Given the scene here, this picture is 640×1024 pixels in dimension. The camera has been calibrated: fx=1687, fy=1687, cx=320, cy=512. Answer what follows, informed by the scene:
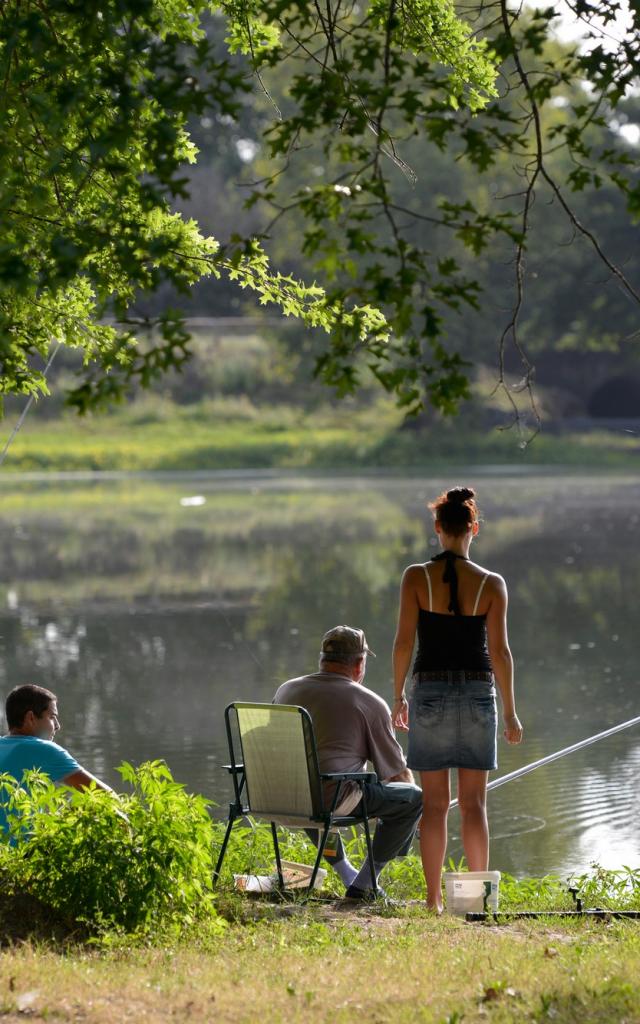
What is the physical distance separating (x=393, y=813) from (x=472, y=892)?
17.5 inches

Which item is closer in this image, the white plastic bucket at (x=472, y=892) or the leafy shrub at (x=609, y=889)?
the white plastic bucket at (x=472, y=892)

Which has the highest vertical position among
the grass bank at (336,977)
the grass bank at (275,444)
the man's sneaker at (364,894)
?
the grass bank at (275,444)

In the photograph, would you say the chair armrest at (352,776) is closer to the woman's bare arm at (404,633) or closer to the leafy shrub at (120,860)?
the woman's bare arm at (404,633)

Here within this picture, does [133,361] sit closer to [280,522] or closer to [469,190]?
[280,522]

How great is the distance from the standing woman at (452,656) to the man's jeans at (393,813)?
98 mm

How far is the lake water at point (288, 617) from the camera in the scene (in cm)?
949

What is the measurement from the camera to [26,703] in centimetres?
604

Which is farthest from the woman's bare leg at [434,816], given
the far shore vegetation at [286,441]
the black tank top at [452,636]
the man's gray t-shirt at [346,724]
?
the far shore vegetation at [286,441]

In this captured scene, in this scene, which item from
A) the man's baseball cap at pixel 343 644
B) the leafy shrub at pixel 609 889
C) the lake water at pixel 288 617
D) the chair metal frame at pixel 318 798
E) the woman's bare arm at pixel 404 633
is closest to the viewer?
the chair metal frame at pixel 318 798

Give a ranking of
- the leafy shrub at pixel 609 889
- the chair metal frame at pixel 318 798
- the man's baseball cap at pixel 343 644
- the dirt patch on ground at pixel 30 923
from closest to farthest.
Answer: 1. the dirt patch on ground at pixel 30 923
2. the chair metal frame at pixel 318 798
3. the man's baseball cap at pixel 343 644
4. the leafy shrub at pixel 609 889

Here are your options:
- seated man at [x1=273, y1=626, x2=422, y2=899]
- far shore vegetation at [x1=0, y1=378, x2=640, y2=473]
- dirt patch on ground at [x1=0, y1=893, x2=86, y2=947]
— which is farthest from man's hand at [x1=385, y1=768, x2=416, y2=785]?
far shore vegetation at [x1=0, y1=378, x2=640, y2=473]

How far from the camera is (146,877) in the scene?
5.12m

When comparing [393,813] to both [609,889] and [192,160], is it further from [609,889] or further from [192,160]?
[192,160]

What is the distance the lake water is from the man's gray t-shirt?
6.20 feet
